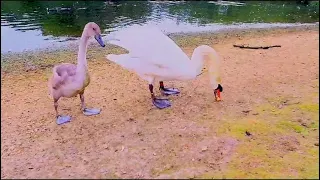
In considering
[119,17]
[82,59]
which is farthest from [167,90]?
[119,17]

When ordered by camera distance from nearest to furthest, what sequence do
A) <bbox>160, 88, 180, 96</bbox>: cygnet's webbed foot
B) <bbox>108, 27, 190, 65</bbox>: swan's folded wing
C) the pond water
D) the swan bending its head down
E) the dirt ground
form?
the dirt ground → the swan bending its head down → <bbox>108, 27, 190, 65</bbox>: swan's folded wing → <bbox>160, 88, 180, 96</bbox>: cygnet's webbed foot → the pond water

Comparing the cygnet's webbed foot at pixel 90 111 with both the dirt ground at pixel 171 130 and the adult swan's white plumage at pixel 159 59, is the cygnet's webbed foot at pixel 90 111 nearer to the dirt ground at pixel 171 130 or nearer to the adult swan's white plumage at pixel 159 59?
the dirt ground at pixel 171 130

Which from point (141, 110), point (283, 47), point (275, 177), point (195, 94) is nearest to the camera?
point (275, 177)

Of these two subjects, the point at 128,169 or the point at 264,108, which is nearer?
the point at 128,169

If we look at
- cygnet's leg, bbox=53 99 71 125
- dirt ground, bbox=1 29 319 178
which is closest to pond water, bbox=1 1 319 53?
dirt ground, bbox=1 29 319 178

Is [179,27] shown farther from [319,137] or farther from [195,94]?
[319,137]

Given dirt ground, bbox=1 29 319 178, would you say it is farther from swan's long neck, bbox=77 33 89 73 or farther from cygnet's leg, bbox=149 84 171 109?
swan's long neck, bbox=77 33 89 73

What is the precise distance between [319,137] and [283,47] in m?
7.55

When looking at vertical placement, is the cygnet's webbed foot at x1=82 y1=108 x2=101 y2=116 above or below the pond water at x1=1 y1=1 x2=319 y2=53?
above

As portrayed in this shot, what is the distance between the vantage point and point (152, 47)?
656 cm

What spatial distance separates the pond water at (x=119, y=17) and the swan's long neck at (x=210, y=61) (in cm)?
793

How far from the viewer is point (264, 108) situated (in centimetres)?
655

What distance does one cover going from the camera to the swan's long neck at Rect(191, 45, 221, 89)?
6582 mm

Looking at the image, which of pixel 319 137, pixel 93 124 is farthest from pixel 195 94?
pixel 319 137
